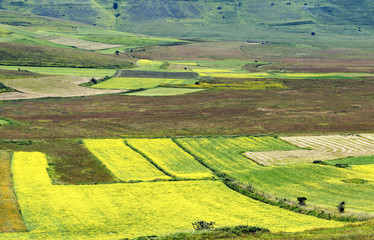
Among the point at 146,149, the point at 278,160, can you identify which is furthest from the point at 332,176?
the point at 146,149

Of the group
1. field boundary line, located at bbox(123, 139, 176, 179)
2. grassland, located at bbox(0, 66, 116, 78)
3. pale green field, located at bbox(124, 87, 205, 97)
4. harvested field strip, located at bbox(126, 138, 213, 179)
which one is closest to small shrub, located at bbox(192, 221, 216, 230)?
harvested field strip, located at bbox(126, 138, 213, 179)

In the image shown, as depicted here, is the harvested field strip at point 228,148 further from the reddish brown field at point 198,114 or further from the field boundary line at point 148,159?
the reddish brown field at point 198,114

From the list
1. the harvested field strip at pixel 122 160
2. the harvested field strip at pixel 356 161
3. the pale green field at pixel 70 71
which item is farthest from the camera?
the pale green field at pixel 70 71

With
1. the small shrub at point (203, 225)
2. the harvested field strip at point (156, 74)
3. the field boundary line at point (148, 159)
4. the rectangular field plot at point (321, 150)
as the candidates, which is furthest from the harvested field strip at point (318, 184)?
the harvested field strip at point (156, 74)

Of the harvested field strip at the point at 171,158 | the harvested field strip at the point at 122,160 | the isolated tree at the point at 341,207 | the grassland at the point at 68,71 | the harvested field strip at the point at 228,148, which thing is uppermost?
the isolated tree at the point at 341,207

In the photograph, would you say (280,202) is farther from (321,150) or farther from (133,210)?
(321,150)

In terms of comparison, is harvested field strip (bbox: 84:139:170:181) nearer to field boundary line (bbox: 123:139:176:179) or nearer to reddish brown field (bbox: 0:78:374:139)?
field boundary line (bbox: 123:139:176:179)
